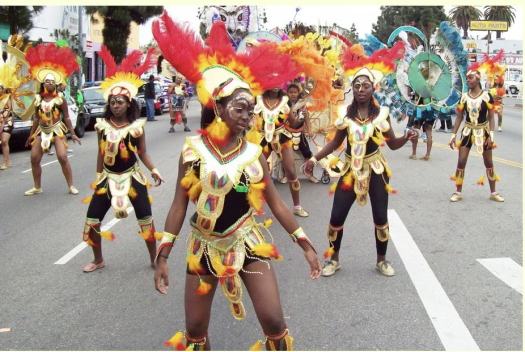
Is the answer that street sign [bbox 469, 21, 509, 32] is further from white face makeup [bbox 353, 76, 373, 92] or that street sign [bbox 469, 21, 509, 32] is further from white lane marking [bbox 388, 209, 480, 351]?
white face makeup [bbox 353, 76, 373, 92]

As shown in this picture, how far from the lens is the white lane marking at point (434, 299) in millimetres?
3949

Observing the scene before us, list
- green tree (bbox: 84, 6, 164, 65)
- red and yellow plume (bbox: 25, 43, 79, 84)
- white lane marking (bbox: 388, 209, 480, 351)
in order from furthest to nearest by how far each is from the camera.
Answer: green tree (bbox: 84, 6, 164, 65), red and yellow plume (bbox: 25, 43, 79, 84), white lane marking (bbox: 388, 209, 480, 351)

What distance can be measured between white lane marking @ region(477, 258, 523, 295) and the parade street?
10 mm

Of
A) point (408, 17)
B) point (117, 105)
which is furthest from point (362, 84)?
point (408, 17)

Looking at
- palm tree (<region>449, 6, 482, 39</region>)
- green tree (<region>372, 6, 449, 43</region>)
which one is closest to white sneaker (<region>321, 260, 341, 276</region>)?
green tree (<region>372, 6, 449, 43</region>)

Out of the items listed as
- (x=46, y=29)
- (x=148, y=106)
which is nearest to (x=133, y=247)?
(x=148, y=106)

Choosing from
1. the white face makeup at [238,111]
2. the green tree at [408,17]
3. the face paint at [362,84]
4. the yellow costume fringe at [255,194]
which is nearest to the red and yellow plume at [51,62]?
the face paint at [362,84]

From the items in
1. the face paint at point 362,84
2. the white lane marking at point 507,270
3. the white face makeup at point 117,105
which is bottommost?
the white lane marking at point 507,270

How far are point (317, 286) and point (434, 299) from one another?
1.07 meters

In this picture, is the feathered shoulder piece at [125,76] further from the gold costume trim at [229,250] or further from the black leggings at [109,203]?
the gold costume trim at [229,250]

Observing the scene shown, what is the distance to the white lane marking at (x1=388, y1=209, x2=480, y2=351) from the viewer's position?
155 inches

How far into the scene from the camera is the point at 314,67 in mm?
8430

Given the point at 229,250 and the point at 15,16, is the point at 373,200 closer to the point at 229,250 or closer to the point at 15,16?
the point at 229,250

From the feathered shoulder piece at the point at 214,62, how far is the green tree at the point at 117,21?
31.6 meters
